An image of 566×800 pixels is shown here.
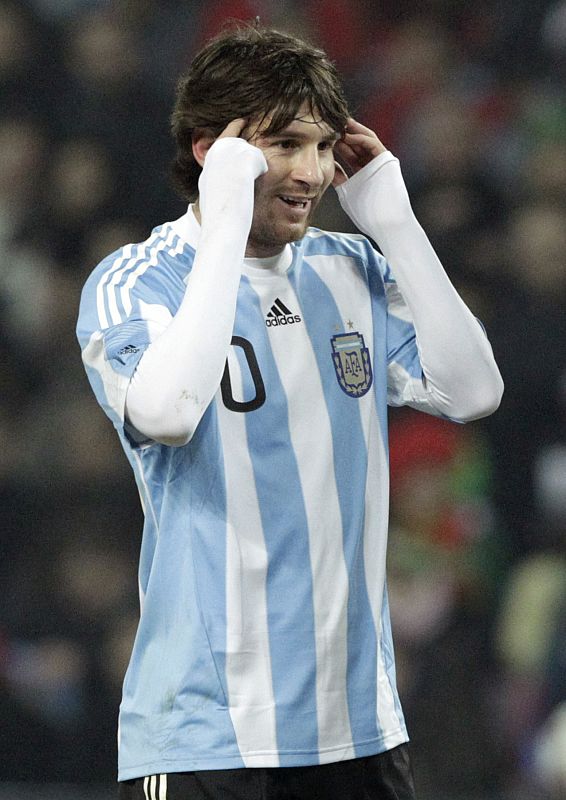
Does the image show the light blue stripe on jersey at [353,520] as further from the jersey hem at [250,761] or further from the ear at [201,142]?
the ear at [201,142]

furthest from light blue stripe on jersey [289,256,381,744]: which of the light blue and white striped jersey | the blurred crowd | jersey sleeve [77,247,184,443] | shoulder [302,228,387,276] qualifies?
the blurred crowd

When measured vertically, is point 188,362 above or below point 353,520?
above

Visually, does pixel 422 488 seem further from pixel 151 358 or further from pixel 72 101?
pixel 151 358

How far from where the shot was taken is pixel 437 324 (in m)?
1.72

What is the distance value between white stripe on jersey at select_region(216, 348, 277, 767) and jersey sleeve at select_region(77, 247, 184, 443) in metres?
0.15

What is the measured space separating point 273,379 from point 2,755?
2199 mm

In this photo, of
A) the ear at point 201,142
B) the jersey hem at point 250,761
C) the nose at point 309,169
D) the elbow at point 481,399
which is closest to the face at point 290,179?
the nose at point 309,169

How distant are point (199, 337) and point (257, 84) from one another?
1.24 feet

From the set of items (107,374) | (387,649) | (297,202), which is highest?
(297,202)

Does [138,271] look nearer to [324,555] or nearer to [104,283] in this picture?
[104,283]

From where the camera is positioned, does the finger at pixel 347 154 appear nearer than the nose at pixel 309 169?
No

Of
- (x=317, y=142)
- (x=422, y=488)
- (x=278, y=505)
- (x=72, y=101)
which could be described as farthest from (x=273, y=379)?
(x=72, y=101)

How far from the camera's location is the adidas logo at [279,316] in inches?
67.3

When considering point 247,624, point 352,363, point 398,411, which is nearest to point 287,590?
point 247,624
